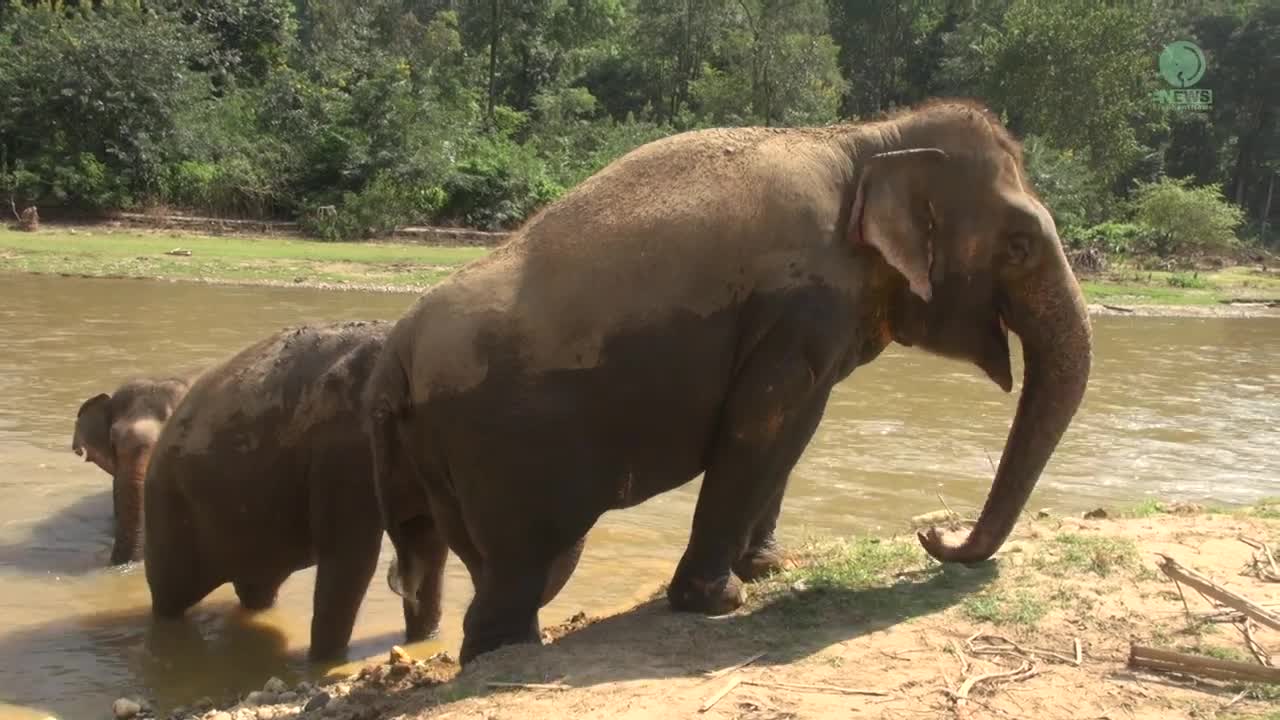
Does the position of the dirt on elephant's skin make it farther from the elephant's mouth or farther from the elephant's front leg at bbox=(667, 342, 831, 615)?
the elephant's mouth

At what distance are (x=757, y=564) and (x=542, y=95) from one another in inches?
1623

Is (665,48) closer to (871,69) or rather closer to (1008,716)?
(871,69)

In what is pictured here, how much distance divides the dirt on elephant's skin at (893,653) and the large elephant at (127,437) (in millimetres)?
2610

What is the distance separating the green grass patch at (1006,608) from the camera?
4508mm

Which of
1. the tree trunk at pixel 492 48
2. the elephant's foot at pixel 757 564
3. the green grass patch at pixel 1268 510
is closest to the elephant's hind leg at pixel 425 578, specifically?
the elephant's foot at pixel 757 564

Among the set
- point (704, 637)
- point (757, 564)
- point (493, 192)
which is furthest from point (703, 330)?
point (493, 192)

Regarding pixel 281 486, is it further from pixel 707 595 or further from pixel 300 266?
pixel 300 266

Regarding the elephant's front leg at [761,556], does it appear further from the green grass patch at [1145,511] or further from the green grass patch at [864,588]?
the green grass patch at [1145,511]

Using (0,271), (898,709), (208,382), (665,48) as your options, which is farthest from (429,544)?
(665,48)

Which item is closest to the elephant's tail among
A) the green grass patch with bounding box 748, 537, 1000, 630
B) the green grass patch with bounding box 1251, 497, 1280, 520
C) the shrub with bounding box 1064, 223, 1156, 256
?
the green grass patch with bounding box 748, 537, 1000, 630

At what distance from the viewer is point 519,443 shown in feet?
14.2

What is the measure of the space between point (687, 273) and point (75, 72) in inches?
1242

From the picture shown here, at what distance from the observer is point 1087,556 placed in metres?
5.24

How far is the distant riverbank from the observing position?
75.0ft
